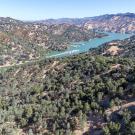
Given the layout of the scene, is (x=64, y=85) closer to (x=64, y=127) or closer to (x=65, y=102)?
(x=65, y=102)

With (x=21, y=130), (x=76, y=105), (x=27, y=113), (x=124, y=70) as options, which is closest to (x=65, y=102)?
(x=76, y=105)

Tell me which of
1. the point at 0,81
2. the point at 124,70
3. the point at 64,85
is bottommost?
the point at 0,81

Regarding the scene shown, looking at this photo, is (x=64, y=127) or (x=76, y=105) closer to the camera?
(x=64, y=127)

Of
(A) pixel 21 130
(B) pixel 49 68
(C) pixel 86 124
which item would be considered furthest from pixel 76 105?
(B) pixel 49 68

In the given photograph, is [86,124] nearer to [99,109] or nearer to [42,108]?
[99,109]

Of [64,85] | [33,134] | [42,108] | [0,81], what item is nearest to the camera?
[33,134]

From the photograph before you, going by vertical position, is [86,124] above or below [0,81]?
above

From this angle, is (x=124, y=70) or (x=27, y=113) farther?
(x=124, y=70)

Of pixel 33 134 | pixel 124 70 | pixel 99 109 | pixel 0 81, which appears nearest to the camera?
pixel 33 134

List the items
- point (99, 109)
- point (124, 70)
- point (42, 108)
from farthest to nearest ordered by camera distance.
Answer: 1. point (124, 70)
2. point (42, 108)
3. point (99, 109)

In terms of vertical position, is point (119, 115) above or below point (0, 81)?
above
